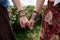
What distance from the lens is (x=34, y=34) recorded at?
3.82m

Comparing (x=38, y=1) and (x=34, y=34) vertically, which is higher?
(x=38, y=1)

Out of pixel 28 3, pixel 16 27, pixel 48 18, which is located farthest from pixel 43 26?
pixel 28 3

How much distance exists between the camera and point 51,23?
77.7 inches

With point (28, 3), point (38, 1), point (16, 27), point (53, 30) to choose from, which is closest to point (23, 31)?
point (16, 27)

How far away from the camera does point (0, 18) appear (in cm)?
191

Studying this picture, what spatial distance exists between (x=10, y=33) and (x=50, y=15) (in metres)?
0.36

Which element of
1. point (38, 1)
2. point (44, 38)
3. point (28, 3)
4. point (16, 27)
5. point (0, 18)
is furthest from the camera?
point (28, 3)

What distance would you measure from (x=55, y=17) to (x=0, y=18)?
0.44m

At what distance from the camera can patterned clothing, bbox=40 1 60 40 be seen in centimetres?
195

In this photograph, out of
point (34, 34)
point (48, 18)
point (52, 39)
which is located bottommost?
point (34, 34)

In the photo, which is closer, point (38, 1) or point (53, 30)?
point (53, 30)

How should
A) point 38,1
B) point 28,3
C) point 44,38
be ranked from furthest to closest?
point 28,3 → point 38,1 → point 44,38

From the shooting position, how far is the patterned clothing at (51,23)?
1952 millimetres

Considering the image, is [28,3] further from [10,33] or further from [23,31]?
[10,33]
